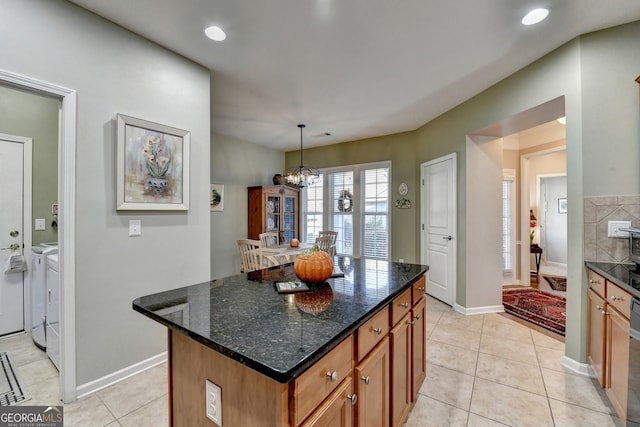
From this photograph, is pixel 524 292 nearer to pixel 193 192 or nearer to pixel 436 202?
pixel 436 202

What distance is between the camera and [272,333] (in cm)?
90

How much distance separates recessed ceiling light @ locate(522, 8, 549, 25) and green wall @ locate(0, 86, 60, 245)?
14.6 feet

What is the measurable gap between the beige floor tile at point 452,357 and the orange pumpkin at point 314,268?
1.61 m

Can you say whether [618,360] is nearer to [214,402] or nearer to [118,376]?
[214,402]

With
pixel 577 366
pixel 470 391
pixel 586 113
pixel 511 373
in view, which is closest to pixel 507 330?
pixel 577 366

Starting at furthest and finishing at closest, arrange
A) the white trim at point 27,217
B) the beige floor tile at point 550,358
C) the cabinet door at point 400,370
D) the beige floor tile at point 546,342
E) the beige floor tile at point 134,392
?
the white trim at point 27,217 < the beige floor tile at point 546,342 < the beige floor tile at point 550,358 < the beige floor tile at point 134,392 < the cabinet door at point 400,370

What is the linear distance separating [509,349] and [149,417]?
2.96m

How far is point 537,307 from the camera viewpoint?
11.9 ft

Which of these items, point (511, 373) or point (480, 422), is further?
point (511, 373)

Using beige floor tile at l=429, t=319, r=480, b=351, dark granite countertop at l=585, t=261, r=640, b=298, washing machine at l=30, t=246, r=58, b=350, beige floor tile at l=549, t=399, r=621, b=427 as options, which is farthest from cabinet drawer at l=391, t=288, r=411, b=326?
washing machine at l=30, t=246, r=58, b=350

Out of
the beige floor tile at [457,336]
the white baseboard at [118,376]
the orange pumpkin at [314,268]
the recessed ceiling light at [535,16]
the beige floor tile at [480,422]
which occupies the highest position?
the recessed ceiling light at [535,16]

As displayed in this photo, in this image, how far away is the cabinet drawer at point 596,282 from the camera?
6.15 ft

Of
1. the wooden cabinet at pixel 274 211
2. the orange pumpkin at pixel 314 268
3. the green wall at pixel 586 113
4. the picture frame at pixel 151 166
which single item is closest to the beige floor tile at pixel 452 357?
the green wall at pixel 586 113

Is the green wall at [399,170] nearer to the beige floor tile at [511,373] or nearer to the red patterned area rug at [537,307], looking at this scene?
the red patterned area rug at [537,307]
